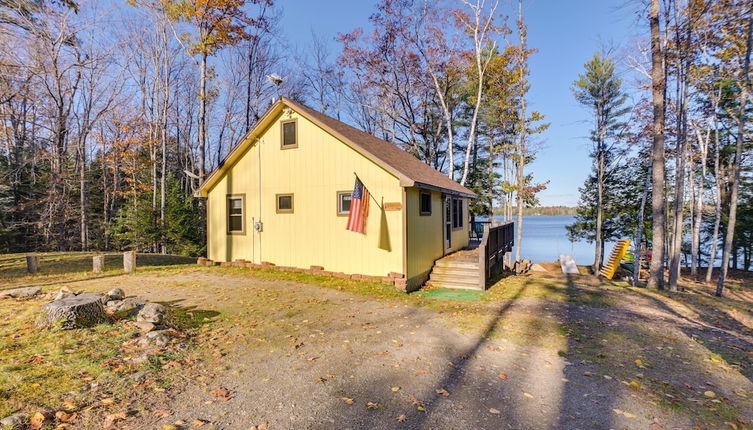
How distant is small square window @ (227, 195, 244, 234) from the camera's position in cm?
1234

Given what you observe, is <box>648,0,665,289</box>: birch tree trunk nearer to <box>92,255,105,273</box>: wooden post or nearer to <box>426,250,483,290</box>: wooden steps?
<box>426,250,483,290</box>: wooden steps

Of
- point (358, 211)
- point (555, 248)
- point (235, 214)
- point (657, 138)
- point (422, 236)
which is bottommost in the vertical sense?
point (555, 248)

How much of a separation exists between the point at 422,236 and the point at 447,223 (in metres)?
2.95

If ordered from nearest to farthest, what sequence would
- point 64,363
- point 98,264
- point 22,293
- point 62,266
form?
point 64,363
point 22,293
point 98,264
point 62,266

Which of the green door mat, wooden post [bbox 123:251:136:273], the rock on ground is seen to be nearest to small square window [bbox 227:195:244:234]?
wooden post [bbox 123:251:136:273]

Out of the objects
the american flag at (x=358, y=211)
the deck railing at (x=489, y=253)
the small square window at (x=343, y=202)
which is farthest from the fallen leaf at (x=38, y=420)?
the deck railing at (x=489, y=253)

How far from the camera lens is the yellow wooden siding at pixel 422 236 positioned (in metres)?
9.45

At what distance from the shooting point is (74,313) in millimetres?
4938

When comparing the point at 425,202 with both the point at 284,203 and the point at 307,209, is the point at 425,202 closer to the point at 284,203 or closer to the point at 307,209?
the point at 307,209

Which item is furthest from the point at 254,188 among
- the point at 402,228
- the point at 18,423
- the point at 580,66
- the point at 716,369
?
the point at 580,66

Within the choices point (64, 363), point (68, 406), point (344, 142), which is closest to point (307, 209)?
point (344, 142)

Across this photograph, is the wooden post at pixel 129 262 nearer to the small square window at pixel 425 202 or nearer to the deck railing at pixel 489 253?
the small square window at pixel 425 202

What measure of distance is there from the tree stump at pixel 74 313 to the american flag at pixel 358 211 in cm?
579

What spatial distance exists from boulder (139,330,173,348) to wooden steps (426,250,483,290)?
7442 mm
